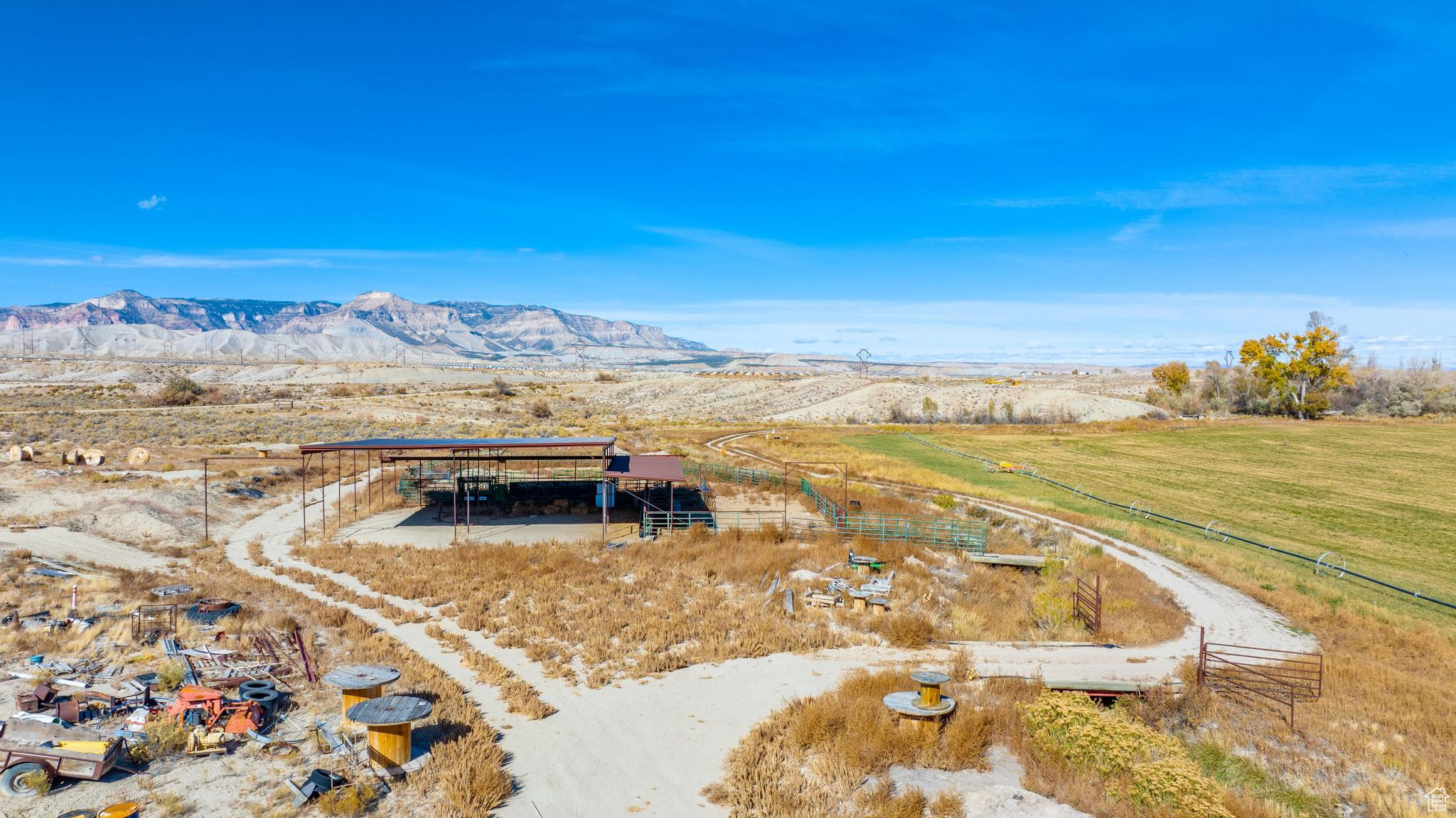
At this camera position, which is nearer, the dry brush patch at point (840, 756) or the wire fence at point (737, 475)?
the dry brush patch at point (840, 756)

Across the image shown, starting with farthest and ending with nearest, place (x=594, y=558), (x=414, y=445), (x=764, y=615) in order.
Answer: (x=414, y=445) → (x=594, y=558) → (x=764, y=615)

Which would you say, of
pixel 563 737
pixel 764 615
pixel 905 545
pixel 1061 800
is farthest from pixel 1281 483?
pixel 563 737

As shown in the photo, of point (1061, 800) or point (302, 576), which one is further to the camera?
point (302, 576)

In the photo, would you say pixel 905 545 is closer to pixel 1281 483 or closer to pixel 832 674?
pixel 832 674

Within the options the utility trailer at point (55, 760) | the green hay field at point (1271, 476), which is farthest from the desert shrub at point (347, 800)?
the green hay field at point (1271, 476)

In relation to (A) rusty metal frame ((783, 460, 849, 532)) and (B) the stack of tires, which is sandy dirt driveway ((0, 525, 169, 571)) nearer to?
(B) the stack of tires

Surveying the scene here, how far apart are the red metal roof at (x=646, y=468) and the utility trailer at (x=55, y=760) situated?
57.2ft

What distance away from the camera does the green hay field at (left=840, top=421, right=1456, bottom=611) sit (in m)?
31.0

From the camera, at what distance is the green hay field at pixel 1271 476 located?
3100 centimetres

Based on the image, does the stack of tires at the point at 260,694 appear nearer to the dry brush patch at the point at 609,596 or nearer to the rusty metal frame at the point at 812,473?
the dry brush patch at the point at 609,596

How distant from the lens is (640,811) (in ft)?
33.0

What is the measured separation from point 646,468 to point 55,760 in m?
22.4

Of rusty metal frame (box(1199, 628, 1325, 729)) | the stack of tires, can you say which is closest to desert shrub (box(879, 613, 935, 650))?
rusty metal frame (box(1199, 628, 1325, 729))

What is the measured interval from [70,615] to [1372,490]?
60.6m
